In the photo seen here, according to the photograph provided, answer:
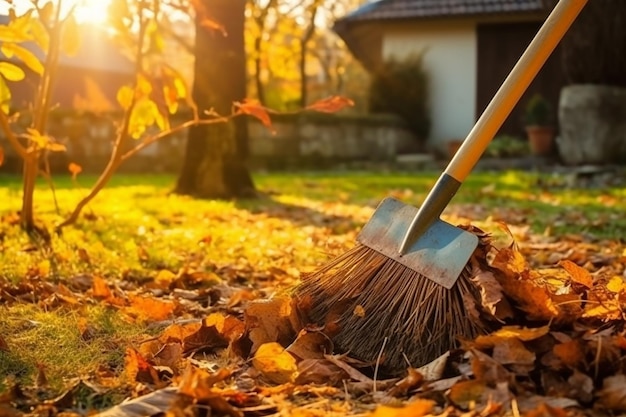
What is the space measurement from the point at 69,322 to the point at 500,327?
129 cm

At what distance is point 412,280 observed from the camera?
6.97 feet

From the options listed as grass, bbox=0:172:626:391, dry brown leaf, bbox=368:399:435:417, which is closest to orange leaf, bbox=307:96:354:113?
grass, bbox=0:172:626:391

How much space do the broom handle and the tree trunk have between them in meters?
4.73

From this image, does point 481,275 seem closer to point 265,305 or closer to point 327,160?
point 265,305

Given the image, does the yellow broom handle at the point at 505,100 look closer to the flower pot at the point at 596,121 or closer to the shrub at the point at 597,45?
the shrub at the point at 597,45

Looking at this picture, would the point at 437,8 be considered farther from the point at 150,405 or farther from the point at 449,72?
the point at 150,405

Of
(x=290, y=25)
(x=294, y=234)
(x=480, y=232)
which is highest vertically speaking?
(x=290, y=25)

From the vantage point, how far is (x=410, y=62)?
16.4 meters

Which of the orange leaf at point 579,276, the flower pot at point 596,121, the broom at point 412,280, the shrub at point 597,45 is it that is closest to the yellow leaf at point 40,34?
the broom at point 412,280

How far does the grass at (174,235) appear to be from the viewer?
2338 mm

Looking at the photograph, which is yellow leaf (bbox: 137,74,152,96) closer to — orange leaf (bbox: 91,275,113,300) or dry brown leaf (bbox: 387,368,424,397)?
orange leaf (bbox: 91,275,113,300)

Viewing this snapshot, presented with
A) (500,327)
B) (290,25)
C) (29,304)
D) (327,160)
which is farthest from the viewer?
(290,25)

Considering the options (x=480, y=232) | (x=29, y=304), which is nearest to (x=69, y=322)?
(x=29, y=304)

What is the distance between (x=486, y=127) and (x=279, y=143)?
10.0 meters
